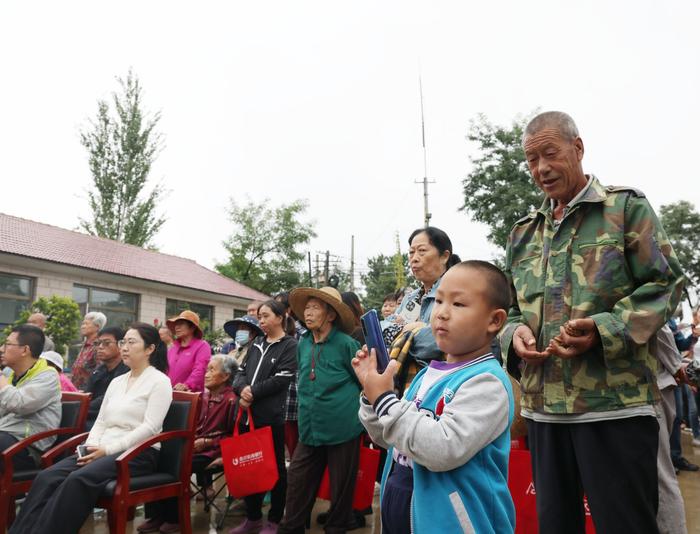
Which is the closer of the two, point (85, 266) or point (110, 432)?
point (110, 432)

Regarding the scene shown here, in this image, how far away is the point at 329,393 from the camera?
12.9 ft

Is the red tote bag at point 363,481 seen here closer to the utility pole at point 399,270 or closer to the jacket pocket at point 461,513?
the jacket pocket at point 461,513

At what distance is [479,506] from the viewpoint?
1.53m

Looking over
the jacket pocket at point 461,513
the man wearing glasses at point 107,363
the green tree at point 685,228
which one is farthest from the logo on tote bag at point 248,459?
the green tree at point 685,228

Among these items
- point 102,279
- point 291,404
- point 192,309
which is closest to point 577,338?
point 291,404

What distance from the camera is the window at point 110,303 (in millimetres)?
16516

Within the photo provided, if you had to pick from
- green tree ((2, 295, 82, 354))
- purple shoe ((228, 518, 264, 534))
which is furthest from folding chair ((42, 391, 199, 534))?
green tree ((2, 295, 82, 354))

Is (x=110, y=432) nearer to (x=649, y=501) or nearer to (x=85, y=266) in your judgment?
(x=649, y=501)

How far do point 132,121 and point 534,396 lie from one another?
31.4 metres

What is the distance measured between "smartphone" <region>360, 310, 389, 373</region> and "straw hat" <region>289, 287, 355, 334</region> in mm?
2304

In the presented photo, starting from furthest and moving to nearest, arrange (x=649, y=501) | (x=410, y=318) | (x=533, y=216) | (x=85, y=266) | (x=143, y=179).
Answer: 1. (x=143, y=179)
2. (x=85, y=266)
3. (x=410, y=318)
4. (x=533, y=216)
5. (x=649, y=501)

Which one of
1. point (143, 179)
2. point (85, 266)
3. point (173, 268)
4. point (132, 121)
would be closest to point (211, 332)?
point (173, 268)

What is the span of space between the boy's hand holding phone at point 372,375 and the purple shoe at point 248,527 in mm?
3124

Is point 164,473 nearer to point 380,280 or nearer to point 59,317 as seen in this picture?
point 59,317
